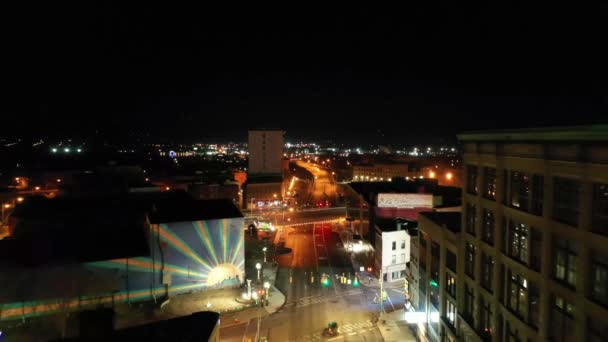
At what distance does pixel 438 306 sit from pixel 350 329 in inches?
268

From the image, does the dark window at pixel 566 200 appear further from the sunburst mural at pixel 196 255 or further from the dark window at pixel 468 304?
the sunburst mural at pixel 196 255

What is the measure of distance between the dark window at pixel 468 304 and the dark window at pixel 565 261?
719 centimetres

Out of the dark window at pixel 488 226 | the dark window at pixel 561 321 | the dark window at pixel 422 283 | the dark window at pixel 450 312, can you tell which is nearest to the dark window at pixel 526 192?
the dark window at pixel 488 226

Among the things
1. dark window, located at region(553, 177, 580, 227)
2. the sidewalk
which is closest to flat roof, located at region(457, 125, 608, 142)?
dark window, located at region(553, 177, 580, 227)

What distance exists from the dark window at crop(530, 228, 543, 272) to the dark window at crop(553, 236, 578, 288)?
0.91 meters

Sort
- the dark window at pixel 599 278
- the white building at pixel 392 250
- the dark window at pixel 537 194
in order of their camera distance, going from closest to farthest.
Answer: the dark window at pixel 599 278 < the dark window at pixel 537 194 < the white building at pixel 392 250

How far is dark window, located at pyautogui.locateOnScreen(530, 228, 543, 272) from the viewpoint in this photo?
14.1 m

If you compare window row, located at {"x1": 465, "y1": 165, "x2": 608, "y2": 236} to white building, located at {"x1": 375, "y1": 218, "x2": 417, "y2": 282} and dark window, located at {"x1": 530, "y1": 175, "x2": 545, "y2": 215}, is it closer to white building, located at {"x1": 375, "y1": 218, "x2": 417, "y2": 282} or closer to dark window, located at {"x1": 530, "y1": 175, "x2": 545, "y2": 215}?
dark window, located at {"x1": 530, "y1": 175, "x2": 545, "y2": 215}

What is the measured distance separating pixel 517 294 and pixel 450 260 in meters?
6.92

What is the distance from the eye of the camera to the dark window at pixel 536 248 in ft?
46.3

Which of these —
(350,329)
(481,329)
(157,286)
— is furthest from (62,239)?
(481,329)

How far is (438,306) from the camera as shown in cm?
2406

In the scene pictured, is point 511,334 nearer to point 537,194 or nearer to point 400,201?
point 537,194

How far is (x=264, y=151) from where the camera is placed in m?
123
